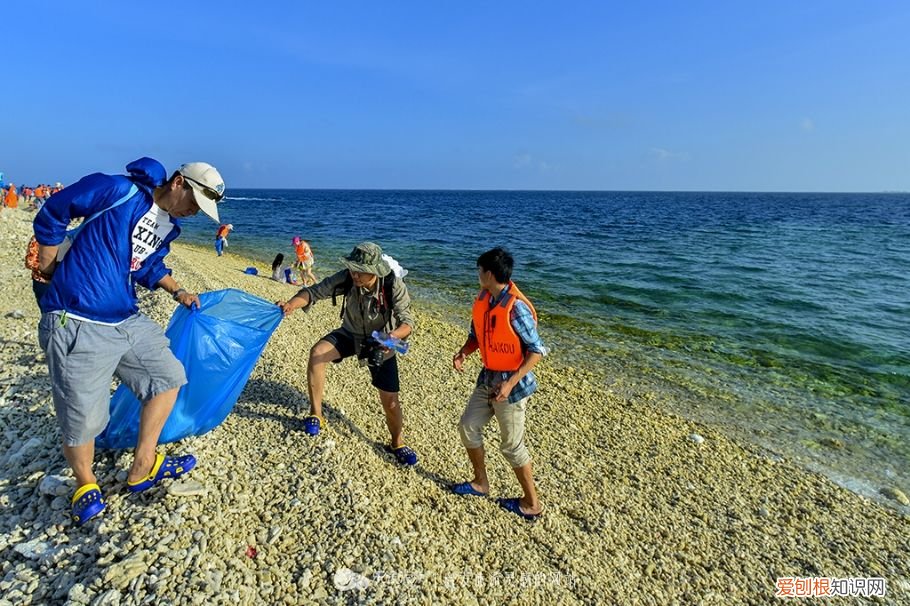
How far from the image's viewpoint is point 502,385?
3.86 meters

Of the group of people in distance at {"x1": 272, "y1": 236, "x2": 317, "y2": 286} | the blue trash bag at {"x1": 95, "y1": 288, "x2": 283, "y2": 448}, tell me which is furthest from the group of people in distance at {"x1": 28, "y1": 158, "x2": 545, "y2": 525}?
the group of people in distance at {"x1": 272, "y1": 236, "x2": 317, "y2": 286}

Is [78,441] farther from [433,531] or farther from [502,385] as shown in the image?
[502,385]

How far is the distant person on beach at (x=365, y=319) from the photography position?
165 inches

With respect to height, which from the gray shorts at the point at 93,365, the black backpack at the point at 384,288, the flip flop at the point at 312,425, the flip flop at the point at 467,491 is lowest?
the flip flop at the point at 467,491

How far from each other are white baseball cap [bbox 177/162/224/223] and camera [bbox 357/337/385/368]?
1673mm

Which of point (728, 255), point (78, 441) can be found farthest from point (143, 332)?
point (728, 255)

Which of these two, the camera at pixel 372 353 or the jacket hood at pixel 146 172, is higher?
the jacket hood at pixel 146 172

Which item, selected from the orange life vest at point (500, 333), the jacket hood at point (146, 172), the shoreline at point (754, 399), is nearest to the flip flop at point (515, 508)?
the orange life vest at point (500, 333)

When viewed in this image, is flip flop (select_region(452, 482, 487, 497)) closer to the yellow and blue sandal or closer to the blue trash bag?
the blue trash bag

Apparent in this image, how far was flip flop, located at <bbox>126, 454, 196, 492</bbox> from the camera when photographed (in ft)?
10.9

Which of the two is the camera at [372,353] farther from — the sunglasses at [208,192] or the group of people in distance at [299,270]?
the group of people in distance at [299,270]

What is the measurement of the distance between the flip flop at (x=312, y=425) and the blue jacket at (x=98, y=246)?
76.0 inches

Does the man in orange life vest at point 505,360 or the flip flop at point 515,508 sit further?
the flip flop at point 515,508

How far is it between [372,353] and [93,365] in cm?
197
